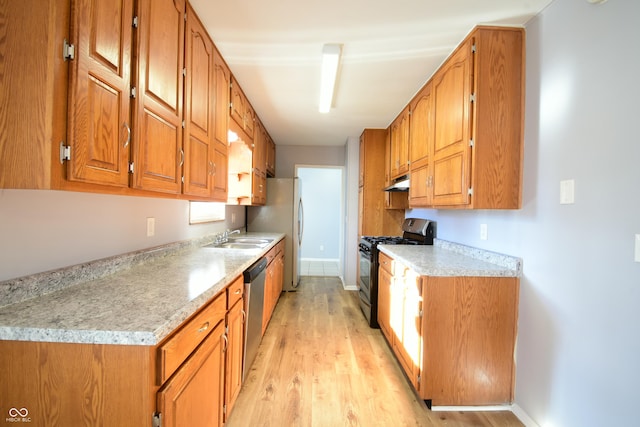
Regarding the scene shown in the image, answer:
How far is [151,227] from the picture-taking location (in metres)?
1.73

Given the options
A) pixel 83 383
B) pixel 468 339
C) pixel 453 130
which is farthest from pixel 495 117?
pixel 83 383

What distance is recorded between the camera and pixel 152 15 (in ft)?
4.03

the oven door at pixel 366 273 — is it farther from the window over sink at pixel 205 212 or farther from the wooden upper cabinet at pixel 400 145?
the window over sink at pixel 205 212

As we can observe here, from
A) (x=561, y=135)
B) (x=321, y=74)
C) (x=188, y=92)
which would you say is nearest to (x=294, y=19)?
(x=321, y=74)

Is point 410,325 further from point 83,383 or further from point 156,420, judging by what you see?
point 83,383

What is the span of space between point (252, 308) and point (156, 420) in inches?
43.8

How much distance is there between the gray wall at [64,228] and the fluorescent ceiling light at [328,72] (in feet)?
5.18

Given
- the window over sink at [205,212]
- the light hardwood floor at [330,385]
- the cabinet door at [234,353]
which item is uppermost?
the window over sink at [205,212]

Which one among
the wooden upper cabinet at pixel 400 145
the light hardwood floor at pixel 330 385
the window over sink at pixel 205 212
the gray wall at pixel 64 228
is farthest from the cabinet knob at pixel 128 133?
the wooden upper cabinet at pixel 400 145

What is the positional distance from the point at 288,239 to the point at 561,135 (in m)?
3.32

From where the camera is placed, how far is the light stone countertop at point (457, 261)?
5.53 feet

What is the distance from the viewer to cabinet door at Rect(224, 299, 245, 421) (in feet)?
4.90

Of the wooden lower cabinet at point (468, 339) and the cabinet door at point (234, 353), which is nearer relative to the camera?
the cabinet door at point (234, 353)

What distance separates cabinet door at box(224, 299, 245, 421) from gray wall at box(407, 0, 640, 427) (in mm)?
1759
